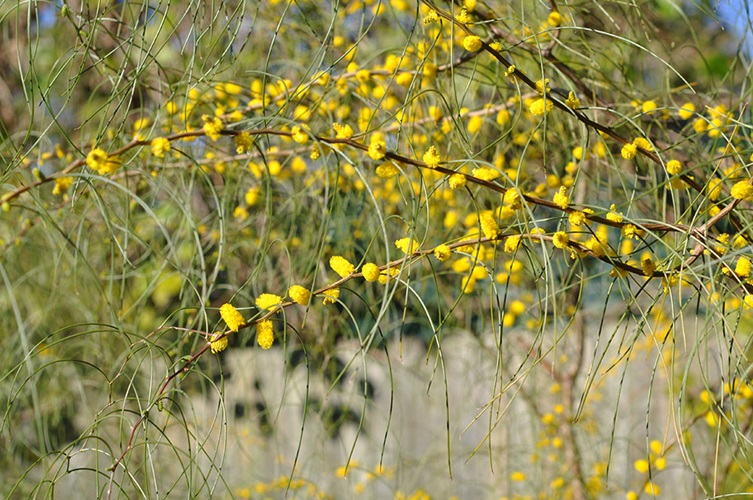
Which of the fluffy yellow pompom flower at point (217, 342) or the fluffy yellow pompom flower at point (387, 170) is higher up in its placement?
the fluffy yellow pompom flower at point (387, 170)

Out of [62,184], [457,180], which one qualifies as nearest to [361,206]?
[62,184]

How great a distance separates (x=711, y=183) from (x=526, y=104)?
0.90ft

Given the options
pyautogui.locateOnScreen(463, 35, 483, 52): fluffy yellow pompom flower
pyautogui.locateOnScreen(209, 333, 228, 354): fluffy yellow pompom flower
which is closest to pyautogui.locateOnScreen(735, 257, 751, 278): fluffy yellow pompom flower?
pyautogui.locateOnScreen(463, 35, 483, 52): fluffy yellow pompom flower

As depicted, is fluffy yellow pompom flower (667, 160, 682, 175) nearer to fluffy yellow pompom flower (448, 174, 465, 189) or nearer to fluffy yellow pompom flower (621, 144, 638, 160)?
fluffy yellow pompom flower (621, 144, 638, 160)

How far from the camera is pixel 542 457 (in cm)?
153

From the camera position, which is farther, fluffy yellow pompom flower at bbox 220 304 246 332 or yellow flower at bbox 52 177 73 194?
yellow flower at bbox 52 177 73 194

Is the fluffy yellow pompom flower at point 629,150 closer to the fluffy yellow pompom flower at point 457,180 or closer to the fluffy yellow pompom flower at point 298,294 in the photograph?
the fluffy yellow pompom flower at point 457,180

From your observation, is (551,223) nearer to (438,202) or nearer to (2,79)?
(438,202)

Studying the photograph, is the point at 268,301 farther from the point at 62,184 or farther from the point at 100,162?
the point at 62,184

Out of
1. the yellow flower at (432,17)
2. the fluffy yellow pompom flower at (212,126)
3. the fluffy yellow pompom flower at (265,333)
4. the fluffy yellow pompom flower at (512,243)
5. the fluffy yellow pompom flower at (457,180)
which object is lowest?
the fluffy yellow pompom flower at (265,333)

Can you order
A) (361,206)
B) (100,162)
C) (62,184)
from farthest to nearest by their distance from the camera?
(361,206) → (62,184) → (100,162)

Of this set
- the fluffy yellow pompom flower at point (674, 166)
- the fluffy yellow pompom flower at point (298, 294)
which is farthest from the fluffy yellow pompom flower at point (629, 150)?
the fluffy yellow pompom flower at point (298, 294)

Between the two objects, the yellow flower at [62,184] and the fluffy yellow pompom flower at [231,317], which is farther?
the yellow flower at [62,184]

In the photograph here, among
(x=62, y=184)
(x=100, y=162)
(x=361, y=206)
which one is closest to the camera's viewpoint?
(x=100, y=162)
